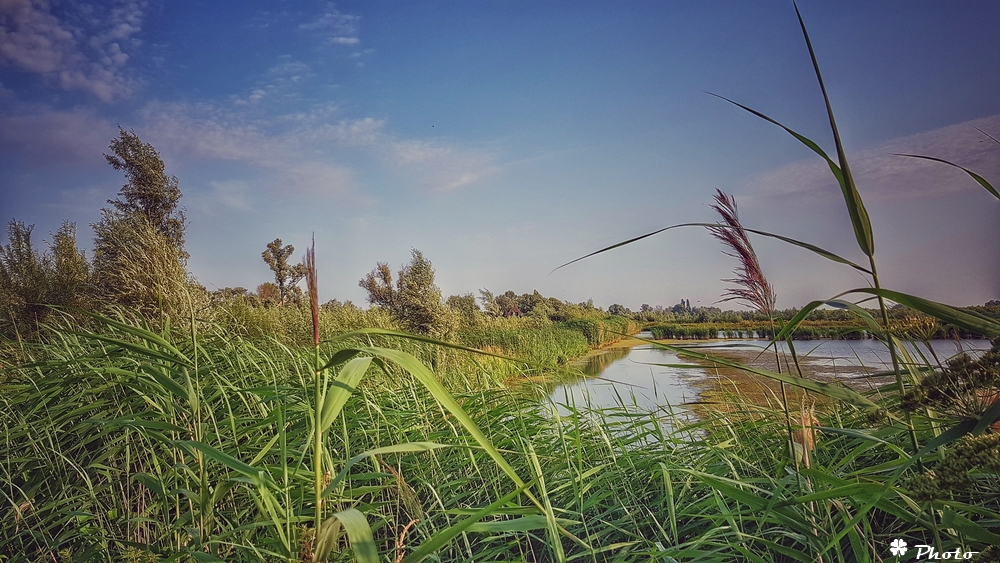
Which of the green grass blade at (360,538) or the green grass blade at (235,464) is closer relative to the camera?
the green grass blade at (360,538)

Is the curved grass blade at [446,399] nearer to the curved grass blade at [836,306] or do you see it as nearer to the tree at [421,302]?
the curved grass blade at [836,306]

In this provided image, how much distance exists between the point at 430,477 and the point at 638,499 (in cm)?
91

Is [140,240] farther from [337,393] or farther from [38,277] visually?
[337,393]

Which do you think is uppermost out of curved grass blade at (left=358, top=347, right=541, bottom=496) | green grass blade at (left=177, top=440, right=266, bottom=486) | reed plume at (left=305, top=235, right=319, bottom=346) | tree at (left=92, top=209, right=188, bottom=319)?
tree at (left=92, top=209, right=188, bottom=319)

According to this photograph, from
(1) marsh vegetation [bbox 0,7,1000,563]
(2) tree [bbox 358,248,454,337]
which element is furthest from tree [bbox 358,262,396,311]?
(1) marsh vegetation [bbox 0,7,1000,563]

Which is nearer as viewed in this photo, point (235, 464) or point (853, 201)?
point (853, 201)

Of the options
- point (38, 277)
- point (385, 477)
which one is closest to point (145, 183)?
point (38, 277)

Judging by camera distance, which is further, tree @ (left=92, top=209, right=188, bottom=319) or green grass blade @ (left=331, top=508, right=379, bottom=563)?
tree @ (left=92, top=209, right=188, bottom=319)

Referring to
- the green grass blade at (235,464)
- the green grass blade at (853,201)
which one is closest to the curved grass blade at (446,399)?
the green grass blade at (235,464)

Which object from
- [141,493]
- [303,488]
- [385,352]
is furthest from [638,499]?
[141,493]

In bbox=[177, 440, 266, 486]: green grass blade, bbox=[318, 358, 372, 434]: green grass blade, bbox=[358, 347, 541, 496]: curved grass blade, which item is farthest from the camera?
bbox=[177, 440, 266, 486]: green grass blade

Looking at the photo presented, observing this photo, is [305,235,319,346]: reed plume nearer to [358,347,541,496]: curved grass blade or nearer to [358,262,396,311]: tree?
[358,347,541,496]: curved grass blade

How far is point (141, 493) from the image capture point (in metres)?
2.04

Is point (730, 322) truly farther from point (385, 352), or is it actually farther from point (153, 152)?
point (385, 352)
